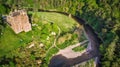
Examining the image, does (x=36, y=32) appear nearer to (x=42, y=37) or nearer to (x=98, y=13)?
(x=42, y=37)

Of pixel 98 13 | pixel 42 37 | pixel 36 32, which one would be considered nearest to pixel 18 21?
pixel 36 32

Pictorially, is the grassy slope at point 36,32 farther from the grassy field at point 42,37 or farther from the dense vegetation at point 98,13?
the dense vegetation at point 98,13

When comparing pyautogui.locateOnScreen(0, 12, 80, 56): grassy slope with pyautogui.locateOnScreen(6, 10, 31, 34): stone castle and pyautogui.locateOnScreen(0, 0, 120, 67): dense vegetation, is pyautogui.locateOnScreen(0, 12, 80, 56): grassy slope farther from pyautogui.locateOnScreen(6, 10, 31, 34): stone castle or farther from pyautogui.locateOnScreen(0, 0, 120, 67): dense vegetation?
pyautogui.locateOnScreen(6, 10, 31, 34): stone castle

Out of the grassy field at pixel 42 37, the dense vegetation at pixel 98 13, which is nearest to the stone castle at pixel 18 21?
the grassy field at pixel 42 37

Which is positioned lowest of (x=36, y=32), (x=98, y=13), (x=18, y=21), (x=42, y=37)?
(x=42, y=37)

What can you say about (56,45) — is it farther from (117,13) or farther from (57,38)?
(117,13)

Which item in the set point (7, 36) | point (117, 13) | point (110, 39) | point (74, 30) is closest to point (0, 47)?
point (7, 36)
